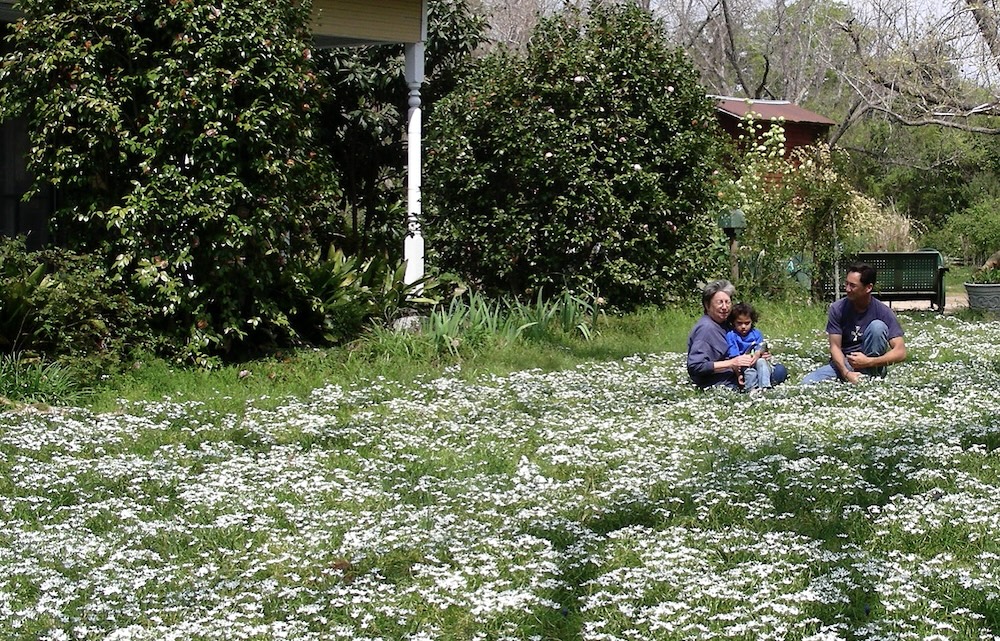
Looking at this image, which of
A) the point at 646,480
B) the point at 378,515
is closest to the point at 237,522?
the point at 378,515

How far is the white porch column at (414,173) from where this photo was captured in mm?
13555

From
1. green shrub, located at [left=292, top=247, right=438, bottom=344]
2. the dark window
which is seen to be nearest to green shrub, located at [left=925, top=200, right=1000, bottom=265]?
green shrub, located at [left=292, top=247, right=438, bottom=344]

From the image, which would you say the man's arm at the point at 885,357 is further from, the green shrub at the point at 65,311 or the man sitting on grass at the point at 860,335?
the green shrub at the point at 65,311

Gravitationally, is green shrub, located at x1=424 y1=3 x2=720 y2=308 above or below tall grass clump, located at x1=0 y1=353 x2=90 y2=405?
above

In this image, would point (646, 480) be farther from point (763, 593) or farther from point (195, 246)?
point (195, 246)

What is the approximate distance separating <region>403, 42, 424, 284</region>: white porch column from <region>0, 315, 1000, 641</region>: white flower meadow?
4345 millimetres

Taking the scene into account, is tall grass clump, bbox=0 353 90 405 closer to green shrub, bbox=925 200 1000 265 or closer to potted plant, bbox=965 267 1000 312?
potted plant, bbox=965 267 1000 312

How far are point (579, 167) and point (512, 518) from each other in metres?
8.22

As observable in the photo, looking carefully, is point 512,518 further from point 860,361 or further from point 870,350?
point 870,350

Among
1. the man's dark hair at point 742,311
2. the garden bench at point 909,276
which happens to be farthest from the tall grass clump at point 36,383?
the garden bench at point 909,276

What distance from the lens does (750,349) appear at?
970cm

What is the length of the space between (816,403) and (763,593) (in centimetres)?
459

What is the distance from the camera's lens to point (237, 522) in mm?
5695

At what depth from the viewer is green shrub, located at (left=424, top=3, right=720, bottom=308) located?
1366cm
